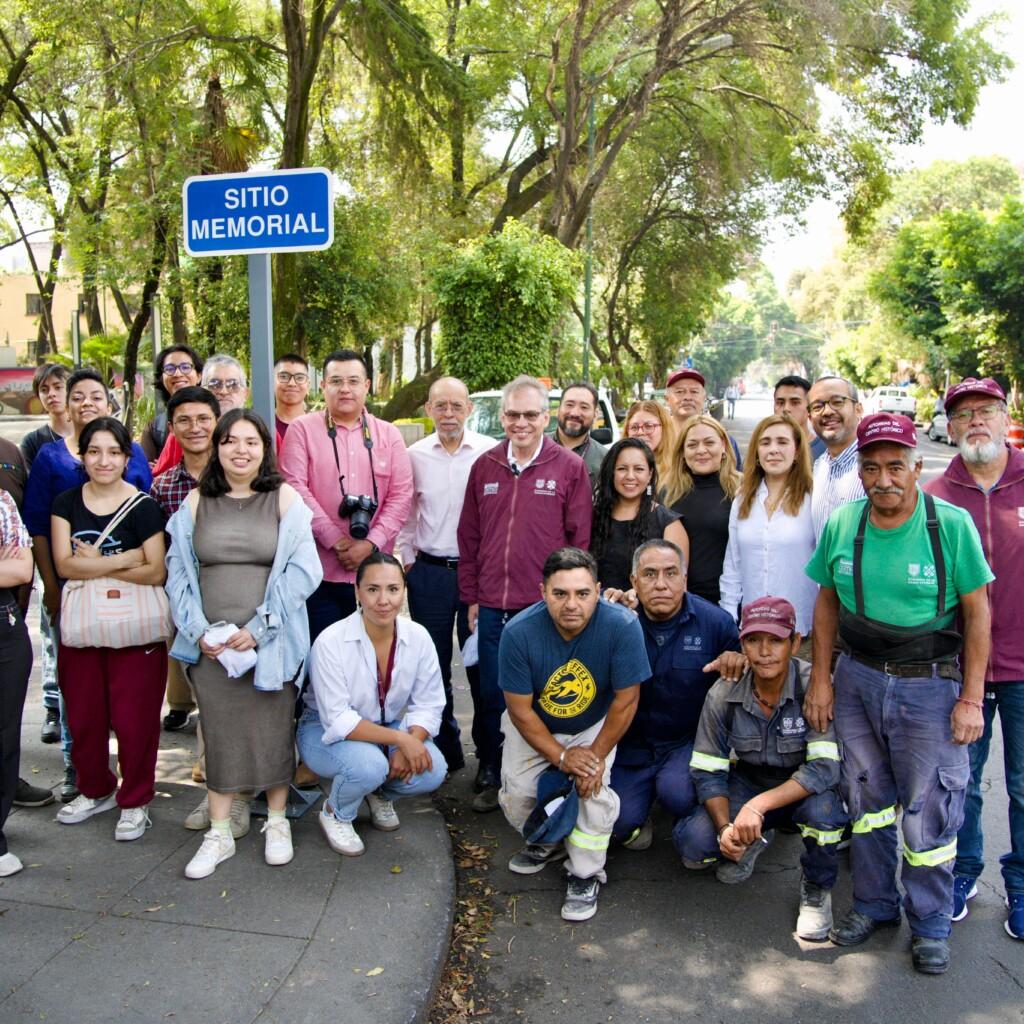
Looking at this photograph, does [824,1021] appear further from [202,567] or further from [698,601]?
[202,567]

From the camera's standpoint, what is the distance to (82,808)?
457 centimetres

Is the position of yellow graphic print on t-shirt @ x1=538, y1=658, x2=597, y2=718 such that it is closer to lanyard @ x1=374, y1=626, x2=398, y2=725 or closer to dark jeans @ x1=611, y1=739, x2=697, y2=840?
dark jeans @ x1=611, y1=739, x2=697, y2=840

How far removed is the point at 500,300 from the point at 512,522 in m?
14.1

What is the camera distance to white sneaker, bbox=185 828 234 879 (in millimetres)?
4043

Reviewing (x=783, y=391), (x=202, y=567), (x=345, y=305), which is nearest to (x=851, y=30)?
(x=345, y=305)

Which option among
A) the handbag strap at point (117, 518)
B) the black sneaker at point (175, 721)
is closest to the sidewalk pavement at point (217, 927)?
the black sneaker at point (175, 721)

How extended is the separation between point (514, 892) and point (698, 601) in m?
1.52

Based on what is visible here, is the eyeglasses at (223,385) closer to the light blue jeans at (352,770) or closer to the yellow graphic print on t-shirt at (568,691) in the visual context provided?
the light blue jeans at (352,770)

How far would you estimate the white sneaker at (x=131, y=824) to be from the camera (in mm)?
4355

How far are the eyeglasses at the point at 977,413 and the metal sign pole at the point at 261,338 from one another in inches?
117

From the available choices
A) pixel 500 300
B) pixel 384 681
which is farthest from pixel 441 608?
pixel 500 300

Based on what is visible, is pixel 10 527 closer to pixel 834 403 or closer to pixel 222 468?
pixel 222 468

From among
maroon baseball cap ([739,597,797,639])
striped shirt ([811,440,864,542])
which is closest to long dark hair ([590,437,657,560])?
striped shirt ([811,440,864,542])

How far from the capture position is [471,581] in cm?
512
